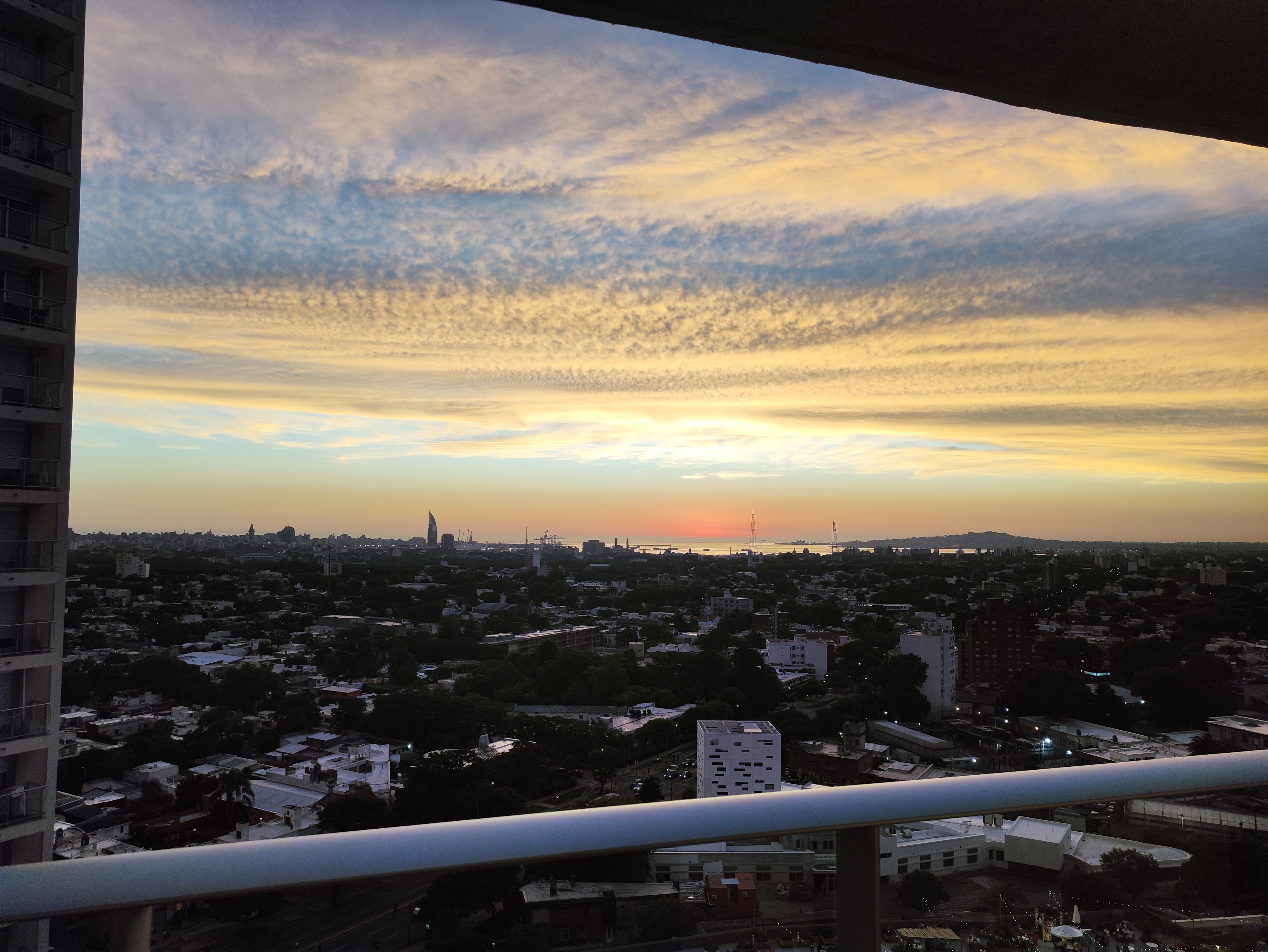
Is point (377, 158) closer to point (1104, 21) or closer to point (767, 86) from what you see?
point (767, 86)

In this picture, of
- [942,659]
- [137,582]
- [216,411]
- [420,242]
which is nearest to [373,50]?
[420,242]

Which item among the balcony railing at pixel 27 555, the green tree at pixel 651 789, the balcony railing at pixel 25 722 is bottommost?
the green tree at pixel 651 789

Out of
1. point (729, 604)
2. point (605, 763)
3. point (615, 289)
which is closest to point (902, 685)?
point (729, 604)

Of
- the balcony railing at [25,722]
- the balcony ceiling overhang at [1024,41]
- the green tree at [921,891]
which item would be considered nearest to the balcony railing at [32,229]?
the balcony railing at [25,722]

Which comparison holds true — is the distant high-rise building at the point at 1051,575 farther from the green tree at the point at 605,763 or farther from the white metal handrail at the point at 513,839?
the white metal handrail at the point at 513,839

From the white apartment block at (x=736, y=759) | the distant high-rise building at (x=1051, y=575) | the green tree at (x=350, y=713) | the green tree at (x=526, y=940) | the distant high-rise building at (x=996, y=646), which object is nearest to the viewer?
the green tree at (x=526, y=940)

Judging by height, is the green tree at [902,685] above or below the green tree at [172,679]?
below
